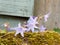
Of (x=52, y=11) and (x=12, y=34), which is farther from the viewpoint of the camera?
(x=52, y=11)

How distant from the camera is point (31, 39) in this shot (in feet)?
5.93

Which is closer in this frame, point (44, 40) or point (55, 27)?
point (44, 40)

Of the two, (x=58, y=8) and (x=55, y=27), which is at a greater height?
(x=58, y=8)

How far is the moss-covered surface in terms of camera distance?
177 cm

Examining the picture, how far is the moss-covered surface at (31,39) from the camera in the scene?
1.77 metres

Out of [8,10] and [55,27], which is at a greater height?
[8,10]

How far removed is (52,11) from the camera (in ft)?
10.4

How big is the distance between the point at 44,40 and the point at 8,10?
1296 mm

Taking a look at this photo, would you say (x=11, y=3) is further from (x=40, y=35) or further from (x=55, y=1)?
(x=40, y=35)

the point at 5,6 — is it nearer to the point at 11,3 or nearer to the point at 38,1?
the point at 11,3

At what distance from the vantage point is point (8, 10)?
3.07 m

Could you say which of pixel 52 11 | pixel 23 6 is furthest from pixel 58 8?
pixel 23 6

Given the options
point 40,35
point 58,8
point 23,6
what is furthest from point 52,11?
point 40,35

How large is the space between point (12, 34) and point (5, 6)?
48.9 inches
